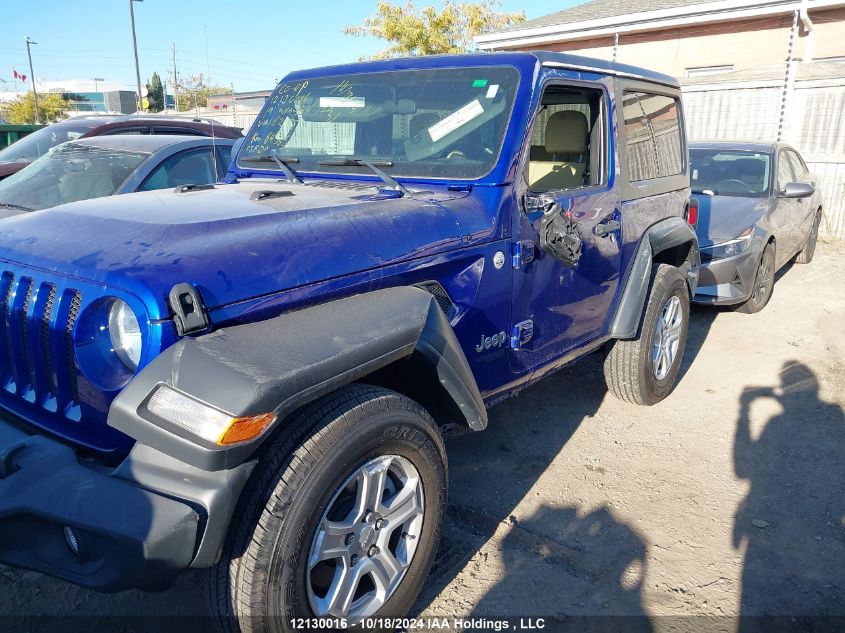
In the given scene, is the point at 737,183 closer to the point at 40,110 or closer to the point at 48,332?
the point at 48,332

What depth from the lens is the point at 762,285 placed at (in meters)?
6.84

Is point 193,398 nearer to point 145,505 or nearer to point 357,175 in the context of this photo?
point 145,505

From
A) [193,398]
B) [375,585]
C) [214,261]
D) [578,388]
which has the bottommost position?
[578,388]

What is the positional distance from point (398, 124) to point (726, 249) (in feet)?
14.2

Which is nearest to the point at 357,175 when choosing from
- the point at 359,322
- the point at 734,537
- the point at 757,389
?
the point at 359,322

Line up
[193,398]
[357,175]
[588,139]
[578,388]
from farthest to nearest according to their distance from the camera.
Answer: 1. [578,388]
2. [588,139]
3. [357,175]
4. [193,398]

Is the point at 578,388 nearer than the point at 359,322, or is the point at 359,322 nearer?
the point at 359,322

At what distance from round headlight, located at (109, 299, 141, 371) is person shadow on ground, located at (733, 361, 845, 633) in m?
2.38

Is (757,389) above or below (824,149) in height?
below

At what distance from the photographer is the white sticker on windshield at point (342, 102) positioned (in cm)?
350

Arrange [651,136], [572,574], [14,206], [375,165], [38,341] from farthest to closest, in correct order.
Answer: [14,206] → [651,136] → [375,165] → [572,574] → [38,341]

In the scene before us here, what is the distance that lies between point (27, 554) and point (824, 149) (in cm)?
1230

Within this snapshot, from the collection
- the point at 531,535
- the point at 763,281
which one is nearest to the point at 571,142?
the point at 531,535

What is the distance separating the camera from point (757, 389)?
4895 mm
